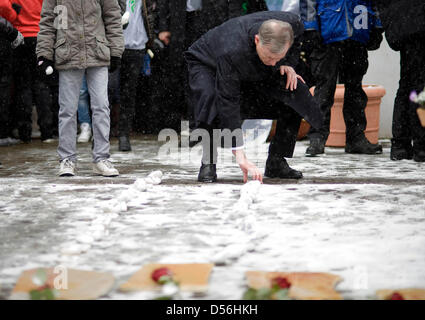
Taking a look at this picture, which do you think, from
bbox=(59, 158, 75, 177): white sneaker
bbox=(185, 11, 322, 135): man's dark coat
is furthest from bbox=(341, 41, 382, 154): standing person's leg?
bbox=(59, 158, 75, 177): white sneaker

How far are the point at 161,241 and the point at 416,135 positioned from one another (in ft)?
10.1

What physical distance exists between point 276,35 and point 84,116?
14.2ft

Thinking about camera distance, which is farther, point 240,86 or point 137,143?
point 137,143

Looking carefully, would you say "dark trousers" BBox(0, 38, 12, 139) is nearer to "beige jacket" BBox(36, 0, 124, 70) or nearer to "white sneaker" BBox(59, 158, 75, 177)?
"beige jacket" BBox(36, 0, 124, 70)

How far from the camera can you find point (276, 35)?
3916 mm

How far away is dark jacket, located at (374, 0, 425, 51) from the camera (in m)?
5.28

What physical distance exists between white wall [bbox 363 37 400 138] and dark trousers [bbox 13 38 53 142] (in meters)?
3.49

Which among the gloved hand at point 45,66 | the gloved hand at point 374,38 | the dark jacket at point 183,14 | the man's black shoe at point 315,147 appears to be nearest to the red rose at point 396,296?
the gloved hand at point 45,66

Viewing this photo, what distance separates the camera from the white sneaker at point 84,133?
25.2ft

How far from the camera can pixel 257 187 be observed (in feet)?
13.9

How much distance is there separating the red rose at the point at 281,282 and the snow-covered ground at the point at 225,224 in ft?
0.38

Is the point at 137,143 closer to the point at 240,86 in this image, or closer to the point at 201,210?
the point at 240,86

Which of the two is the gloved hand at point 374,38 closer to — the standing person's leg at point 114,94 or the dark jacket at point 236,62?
the dark jacket at point 236,62

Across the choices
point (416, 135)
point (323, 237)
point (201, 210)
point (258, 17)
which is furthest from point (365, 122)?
point (323, 237)
